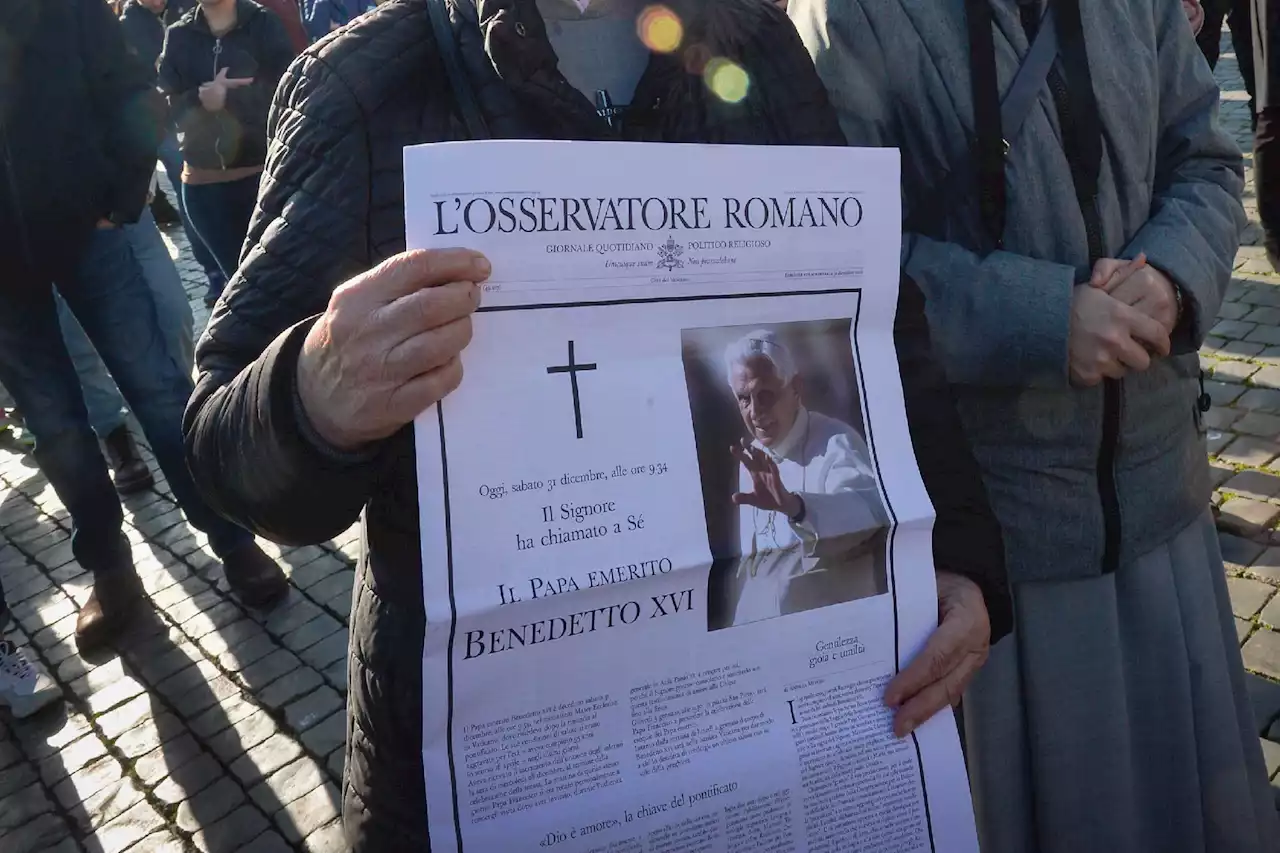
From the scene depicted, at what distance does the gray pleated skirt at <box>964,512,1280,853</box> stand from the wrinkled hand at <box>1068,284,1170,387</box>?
36 centimetres

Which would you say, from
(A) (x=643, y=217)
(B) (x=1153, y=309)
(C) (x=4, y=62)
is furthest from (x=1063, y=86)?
(C) (x=4, y=62)

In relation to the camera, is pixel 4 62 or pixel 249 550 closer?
pixel 4 62

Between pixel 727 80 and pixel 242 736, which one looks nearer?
pixel 727 80

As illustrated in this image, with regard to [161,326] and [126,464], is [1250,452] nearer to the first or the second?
[161,326]

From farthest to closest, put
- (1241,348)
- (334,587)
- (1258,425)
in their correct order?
(1241,348)
(1258,425)
(334,587)

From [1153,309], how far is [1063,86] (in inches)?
13.1

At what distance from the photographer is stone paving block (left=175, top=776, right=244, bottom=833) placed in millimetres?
2281

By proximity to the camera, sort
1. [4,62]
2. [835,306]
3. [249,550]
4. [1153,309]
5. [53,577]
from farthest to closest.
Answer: [53,577]
[249,550]
[4,62]
[1153,309]
[835,306]

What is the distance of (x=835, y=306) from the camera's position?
3.08 feet

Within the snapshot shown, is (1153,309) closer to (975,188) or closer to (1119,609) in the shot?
(975,188)

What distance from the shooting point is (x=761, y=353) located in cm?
91

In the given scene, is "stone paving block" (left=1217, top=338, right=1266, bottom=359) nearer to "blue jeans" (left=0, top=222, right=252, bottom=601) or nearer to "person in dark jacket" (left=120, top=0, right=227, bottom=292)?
"blue jeans" (left=0, top=222, right=252, bottom=601)

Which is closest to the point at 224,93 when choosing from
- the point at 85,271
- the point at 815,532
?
the point at 85,271

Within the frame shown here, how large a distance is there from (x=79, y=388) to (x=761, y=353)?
274 centimetres
